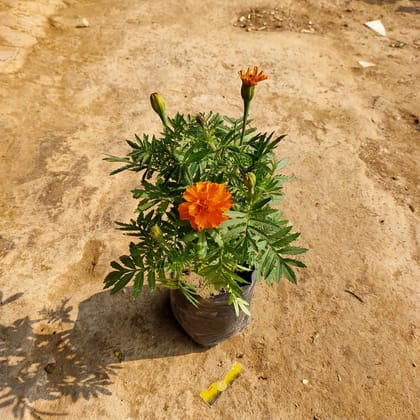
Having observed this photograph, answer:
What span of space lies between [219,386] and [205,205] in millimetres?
1283

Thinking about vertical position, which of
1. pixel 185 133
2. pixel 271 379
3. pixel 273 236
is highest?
pixel 185 133

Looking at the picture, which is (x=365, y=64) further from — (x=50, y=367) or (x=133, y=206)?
(x=50, y=367)

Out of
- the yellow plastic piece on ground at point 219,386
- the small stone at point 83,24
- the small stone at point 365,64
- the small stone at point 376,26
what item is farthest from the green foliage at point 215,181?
the small stone at point 376,26

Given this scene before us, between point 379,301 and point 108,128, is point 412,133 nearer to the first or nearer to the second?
point 379,301

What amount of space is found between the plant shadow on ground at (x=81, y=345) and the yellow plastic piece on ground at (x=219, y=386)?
0.21 m

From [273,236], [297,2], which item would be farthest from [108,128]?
[297,2]

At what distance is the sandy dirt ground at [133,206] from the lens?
6.66 feet

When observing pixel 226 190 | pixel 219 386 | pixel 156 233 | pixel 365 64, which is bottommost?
pixel 219 386

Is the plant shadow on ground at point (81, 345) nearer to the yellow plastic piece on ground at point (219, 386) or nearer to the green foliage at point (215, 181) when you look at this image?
the yellow plastic piece on ground at point (219, 386)

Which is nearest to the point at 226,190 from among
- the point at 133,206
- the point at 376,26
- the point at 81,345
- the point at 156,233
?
the point at 156,233

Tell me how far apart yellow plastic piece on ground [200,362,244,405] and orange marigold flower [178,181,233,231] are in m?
1.22

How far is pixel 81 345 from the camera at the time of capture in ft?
7.02

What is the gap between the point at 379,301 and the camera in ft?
7.82

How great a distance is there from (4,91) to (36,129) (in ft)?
2.15
